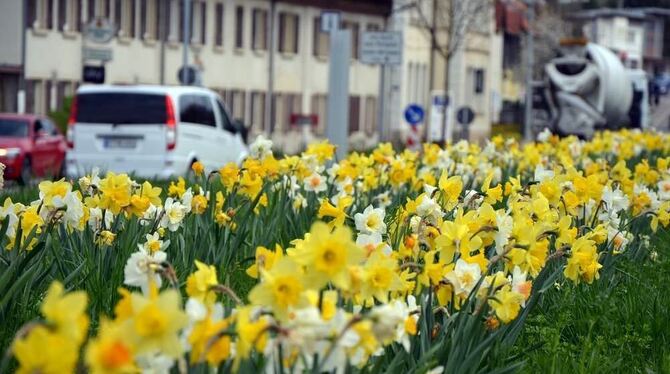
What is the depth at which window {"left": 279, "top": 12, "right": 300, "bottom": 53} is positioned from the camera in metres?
58.6

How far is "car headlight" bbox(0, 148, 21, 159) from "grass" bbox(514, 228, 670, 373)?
20.0 m

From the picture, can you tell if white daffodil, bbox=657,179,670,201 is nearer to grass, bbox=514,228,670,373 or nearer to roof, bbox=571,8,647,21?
grass, bbox=514,228,670,373

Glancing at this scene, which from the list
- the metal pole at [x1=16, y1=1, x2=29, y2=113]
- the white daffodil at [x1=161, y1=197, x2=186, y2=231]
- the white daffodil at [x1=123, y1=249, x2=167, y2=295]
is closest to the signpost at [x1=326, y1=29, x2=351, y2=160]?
the white daffodil at [x1=161, y1=197, x2=186, y2=231]

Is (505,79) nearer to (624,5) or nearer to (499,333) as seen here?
(624,5)

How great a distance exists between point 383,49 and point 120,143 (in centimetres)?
430

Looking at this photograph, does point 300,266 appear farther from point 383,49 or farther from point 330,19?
point 383,49

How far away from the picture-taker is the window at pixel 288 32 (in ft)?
192

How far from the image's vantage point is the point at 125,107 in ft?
81.9

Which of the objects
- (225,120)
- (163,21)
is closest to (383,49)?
(225,120)

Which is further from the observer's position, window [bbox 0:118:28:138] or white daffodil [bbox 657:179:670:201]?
window [bbox 0:118:28:138]

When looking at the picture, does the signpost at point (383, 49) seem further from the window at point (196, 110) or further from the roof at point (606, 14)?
the roof at point (606, 14)

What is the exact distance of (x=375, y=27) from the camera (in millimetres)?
65938

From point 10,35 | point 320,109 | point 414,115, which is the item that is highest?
point 10,35

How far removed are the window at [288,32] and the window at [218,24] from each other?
3930 mm
